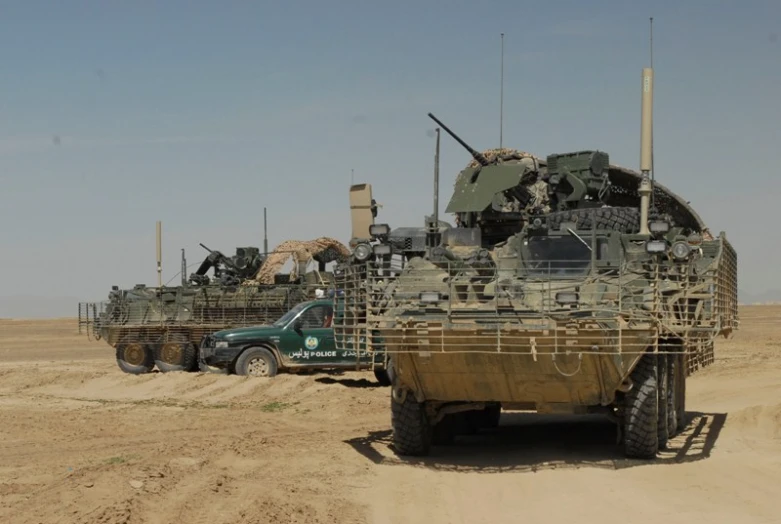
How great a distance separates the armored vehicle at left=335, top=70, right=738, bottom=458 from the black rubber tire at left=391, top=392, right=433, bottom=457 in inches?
→ 0.5

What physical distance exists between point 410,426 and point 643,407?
88.0 inches

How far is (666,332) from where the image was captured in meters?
10.7

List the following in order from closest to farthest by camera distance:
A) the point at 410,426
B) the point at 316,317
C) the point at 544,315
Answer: the point at 544,315 < the point at 410,426 < the point at 316,317

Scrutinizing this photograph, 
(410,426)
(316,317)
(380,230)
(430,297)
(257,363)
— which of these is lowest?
(257,363)

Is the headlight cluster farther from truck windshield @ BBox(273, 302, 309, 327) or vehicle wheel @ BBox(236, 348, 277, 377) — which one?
vehicle wheel @ BBox(236, 348, 277, 377)

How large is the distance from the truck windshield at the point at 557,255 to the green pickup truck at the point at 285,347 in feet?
29.0

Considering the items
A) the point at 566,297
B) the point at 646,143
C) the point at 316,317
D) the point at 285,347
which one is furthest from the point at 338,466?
the point at 316,317

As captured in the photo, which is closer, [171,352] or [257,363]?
[257,363]

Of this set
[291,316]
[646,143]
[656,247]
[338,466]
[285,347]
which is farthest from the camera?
[291,316]

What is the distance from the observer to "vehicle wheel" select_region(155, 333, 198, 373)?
24875 millimetres

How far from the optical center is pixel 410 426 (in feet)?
38.0

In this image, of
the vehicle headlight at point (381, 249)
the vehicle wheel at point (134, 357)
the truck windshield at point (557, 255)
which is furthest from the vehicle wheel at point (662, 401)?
the vehicle wheel at point (134, 357)

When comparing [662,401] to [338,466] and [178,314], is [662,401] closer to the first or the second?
[338,466]

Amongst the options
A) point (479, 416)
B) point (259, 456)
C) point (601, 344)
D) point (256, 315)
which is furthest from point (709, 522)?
point (256, 315)
